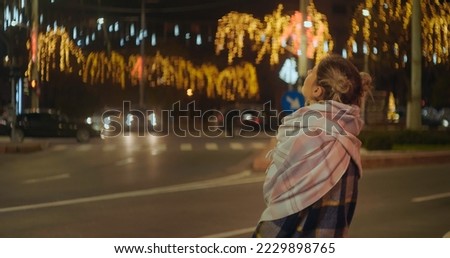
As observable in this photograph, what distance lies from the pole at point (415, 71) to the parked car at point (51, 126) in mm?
12605

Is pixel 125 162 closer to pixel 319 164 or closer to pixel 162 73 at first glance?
pixel 319 164

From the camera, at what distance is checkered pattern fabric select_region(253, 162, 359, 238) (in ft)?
8.27

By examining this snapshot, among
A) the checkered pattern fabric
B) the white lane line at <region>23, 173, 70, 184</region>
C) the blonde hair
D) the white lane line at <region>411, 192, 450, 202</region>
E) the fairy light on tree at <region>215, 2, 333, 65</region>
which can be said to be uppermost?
A: the fairy light on tree at <region>215, 2, 333, 65</region>

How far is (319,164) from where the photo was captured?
2516 millimetres

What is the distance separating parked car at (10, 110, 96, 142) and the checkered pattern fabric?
88.3ft

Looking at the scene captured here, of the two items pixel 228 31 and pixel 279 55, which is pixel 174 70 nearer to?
pixel 279 55

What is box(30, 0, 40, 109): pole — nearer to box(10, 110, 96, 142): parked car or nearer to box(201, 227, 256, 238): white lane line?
box(10, 110, 96, 142): parked car

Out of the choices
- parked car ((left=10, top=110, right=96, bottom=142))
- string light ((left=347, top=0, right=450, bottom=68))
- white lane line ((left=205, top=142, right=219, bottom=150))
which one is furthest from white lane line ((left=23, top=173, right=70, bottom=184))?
parked car ((left=10, top=110, right=96, bottom=142))

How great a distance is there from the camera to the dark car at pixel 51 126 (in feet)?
95.7

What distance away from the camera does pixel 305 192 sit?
2506 millimetres

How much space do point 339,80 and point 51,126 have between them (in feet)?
91.2

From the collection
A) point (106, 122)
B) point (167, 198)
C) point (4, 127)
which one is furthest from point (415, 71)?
point (4, 127)
